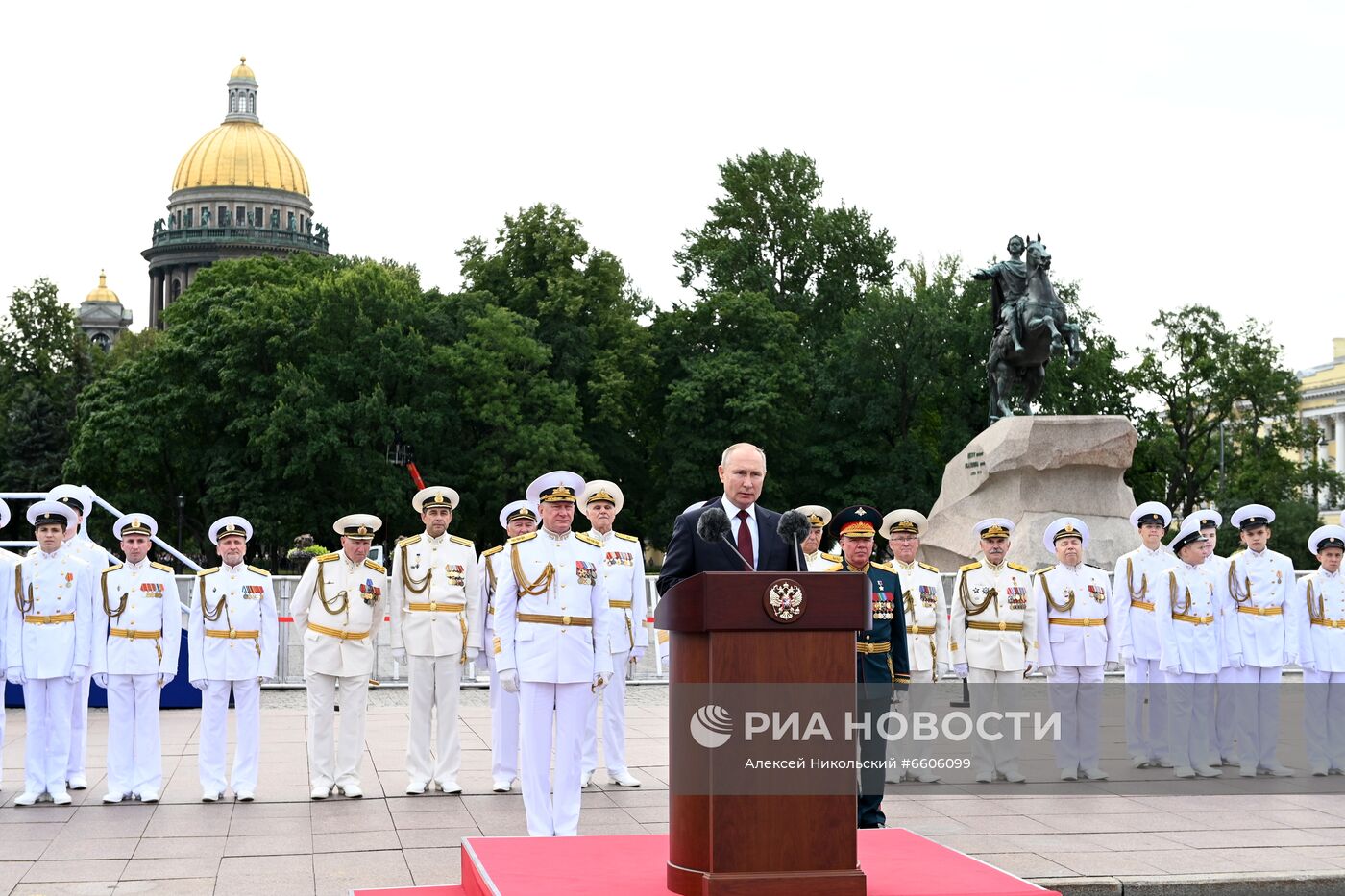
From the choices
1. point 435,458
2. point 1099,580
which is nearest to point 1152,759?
point 1099,580

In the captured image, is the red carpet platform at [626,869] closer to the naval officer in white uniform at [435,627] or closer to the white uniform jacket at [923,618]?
the naval officer in white uniform at [435,627]

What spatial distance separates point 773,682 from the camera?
222 inches

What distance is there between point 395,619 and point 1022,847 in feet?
15.4

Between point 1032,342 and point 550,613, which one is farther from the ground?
point 1032,342

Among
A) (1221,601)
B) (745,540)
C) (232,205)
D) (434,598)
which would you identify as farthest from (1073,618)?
(232,205)

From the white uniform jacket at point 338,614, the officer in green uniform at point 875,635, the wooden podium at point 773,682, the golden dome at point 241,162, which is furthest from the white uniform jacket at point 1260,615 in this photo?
the golden dome at point 241,162

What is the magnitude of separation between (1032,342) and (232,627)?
15.0m

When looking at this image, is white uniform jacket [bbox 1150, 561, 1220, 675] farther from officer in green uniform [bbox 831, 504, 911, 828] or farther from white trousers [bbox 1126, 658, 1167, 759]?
officer in green uniform [bbox 831, 504, 911, 828]

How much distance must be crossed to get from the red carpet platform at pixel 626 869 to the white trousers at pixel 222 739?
11.4 feet

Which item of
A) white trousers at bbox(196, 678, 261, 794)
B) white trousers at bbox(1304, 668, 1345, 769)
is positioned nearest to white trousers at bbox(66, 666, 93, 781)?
white trousers at bbox(196, 678, 261, 794)

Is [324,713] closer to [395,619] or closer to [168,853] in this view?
[395,619]

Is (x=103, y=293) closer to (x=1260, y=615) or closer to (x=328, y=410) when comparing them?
(x=328, y=410)

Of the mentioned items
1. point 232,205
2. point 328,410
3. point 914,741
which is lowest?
point 914,741

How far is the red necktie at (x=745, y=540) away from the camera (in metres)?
6.64
